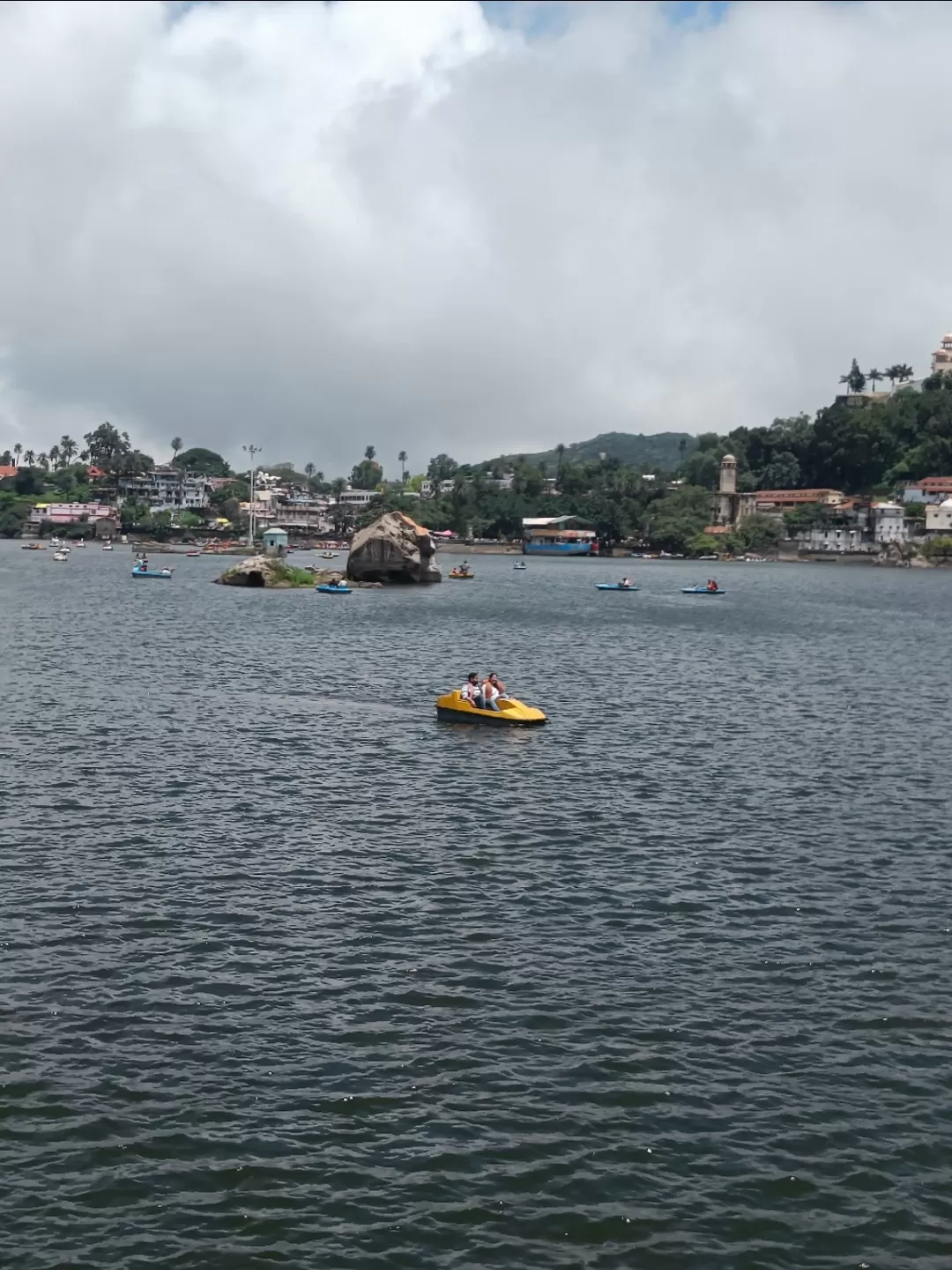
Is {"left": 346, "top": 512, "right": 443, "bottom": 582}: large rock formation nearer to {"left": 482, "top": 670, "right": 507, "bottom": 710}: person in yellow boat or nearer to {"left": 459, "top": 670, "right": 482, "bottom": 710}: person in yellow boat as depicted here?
{"left": 459, "top": 670, "right": 482, "bottom": 710}: person in yellow boat

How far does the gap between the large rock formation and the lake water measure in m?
101

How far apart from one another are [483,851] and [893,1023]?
1338 centimetres

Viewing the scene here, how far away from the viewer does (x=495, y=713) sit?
55594mm

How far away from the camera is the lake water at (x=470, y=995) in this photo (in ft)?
60.3


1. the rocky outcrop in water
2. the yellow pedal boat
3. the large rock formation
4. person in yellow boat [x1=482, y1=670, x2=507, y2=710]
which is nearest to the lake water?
the yellow pedal boat

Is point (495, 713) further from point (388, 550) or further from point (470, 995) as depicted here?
point (388, 550)

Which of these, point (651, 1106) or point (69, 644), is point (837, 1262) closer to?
point (651, 1106)

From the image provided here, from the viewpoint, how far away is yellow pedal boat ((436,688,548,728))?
2192 inches

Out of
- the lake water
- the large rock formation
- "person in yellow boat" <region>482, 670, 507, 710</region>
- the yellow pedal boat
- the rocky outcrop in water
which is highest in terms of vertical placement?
the large rock formation

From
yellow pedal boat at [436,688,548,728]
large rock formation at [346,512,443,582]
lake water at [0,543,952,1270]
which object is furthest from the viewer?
large rock formation at [346,512,443,582]

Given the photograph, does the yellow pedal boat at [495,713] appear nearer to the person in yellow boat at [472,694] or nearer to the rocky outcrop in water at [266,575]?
the person in yellow boat at [472,694]

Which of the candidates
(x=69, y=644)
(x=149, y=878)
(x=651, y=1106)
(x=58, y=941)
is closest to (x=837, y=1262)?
(x=651, y=1106)

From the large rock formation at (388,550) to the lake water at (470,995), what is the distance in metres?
101

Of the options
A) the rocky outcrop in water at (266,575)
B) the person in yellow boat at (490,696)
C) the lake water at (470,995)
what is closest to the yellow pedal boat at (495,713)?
the person in yellow boat at (490,696)
